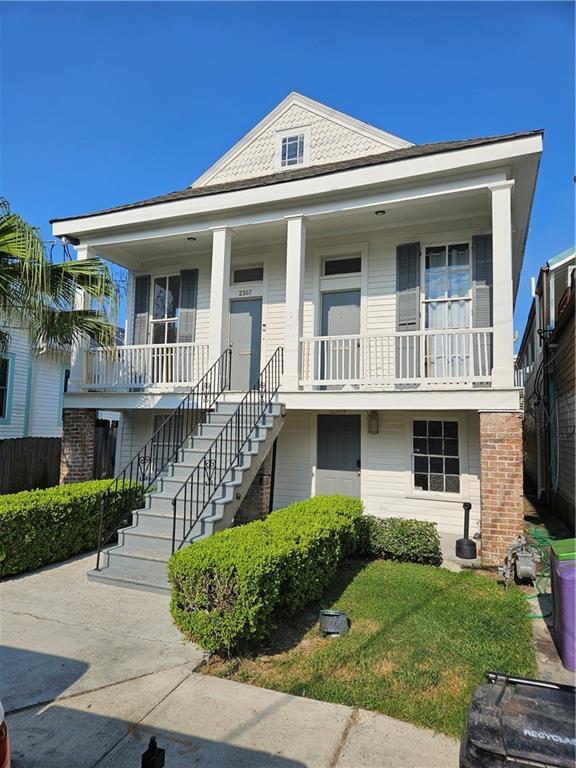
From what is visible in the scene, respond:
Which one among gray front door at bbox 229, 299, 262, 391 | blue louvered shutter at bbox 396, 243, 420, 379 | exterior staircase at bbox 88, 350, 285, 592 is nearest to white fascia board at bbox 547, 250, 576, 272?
blue louvered shutter at bbox 396, 243, 420, 379

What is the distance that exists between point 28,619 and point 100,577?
3.57ft

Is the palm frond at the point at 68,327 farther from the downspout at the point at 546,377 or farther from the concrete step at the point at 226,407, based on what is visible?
the downspout at the point at 546,377

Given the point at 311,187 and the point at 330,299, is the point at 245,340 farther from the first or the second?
the point at 311,187

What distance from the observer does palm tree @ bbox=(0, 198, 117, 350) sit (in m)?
6.64

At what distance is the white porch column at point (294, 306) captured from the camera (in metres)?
8.12

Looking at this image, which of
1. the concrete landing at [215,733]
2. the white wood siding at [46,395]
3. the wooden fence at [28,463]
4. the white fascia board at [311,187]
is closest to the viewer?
the concrete landing at [215,733]

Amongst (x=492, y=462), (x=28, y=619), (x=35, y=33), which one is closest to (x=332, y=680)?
(x=28, y=619)

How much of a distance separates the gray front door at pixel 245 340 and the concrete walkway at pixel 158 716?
614 cm

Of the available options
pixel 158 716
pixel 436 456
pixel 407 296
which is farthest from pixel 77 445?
pixel 158 716

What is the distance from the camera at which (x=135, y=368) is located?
31.7 feet

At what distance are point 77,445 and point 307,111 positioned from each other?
887cm

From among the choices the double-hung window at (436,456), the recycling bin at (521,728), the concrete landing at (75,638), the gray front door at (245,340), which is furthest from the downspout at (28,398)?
the recycling bin at (521,728)

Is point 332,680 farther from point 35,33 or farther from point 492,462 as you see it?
point 35,33

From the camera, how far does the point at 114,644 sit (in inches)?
163
